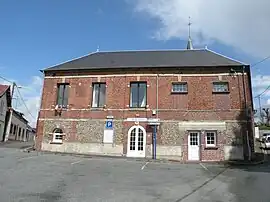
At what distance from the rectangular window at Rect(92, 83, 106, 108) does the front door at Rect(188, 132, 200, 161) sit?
717 cm

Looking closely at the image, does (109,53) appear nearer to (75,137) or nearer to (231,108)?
(75,137)

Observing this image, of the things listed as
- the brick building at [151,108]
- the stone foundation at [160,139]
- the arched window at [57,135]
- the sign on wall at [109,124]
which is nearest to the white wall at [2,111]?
the brick building at [151,108]

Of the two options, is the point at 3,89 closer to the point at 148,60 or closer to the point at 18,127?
the point at 18,127

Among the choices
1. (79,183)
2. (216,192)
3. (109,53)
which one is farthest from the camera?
(109,53)

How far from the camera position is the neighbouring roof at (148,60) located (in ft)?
74.2

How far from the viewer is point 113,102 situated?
22.6m

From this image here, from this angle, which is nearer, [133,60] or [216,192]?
[216,192]

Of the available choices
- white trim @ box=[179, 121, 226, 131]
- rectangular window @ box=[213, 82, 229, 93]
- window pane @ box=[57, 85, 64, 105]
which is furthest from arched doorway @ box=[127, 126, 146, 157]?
window pane @ box=[57, 85, 64, 105]

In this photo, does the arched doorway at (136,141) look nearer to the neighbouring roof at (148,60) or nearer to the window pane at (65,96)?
the neighbouring roof at (148,60)

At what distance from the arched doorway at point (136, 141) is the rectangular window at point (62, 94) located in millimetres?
5943

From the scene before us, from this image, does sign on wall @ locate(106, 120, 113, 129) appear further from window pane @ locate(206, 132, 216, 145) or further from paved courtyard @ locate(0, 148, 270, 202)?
paved courtyard @ locate(0, 148, 270, 202)

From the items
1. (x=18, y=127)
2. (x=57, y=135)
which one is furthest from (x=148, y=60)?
(x=18, y=127)

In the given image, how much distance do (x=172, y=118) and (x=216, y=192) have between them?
12.8 metres

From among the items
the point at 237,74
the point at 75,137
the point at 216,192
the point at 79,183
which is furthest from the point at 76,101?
the point at 216,192
